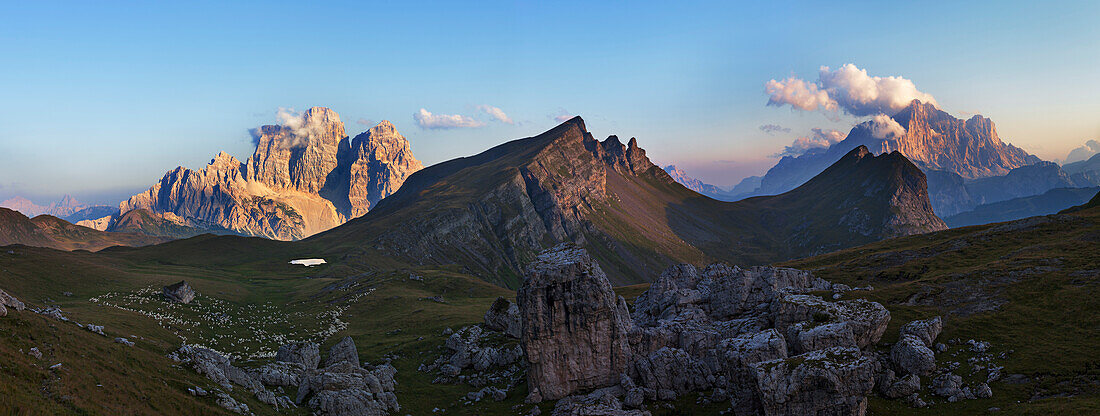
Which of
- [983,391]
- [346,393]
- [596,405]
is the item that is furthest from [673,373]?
[346,393]

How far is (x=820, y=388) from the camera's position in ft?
142

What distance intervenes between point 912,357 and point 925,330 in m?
6.91

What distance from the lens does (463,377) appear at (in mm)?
72812

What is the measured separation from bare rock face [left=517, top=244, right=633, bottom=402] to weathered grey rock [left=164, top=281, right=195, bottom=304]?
9410 centimetres

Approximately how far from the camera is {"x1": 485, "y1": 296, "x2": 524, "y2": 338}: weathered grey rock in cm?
8488

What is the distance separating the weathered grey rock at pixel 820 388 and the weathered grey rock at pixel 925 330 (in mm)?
15778

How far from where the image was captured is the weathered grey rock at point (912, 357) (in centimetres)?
4944

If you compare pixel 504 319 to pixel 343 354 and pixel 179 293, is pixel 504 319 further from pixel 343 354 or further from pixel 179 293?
pixel 179 293

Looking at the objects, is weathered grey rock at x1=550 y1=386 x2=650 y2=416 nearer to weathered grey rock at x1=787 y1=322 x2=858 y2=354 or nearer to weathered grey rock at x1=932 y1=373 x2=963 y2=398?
weathered grey rock at x1=787 y1=322 x2=858 y2=354

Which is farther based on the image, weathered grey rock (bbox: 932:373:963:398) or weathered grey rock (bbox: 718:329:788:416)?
weathered grey rock (bbox: 718:329:788:416)

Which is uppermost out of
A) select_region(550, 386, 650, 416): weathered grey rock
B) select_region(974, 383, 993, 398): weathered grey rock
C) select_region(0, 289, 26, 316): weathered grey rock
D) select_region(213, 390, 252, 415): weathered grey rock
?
select_region(0, 289, 26, 316): weathered grey rock

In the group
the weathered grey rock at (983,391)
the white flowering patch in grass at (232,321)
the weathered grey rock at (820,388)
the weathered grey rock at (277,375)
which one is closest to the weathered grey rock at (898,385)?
the weathered grey rock at (983,391)

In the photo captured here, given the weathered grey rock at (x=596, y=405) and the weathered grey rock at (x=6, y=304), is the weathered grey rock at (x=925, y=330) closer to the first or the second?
the weathered grey rock at (x=596, y=405)

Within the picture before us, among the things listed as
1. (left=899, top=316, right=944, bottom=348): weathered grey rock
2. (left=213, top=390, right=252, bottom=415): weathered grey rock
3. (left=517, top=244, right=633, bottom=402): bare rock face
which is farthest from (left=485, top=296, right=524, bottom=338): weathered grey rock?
(left=899, top=316, right=944, bottom=348): weathered grey rock
